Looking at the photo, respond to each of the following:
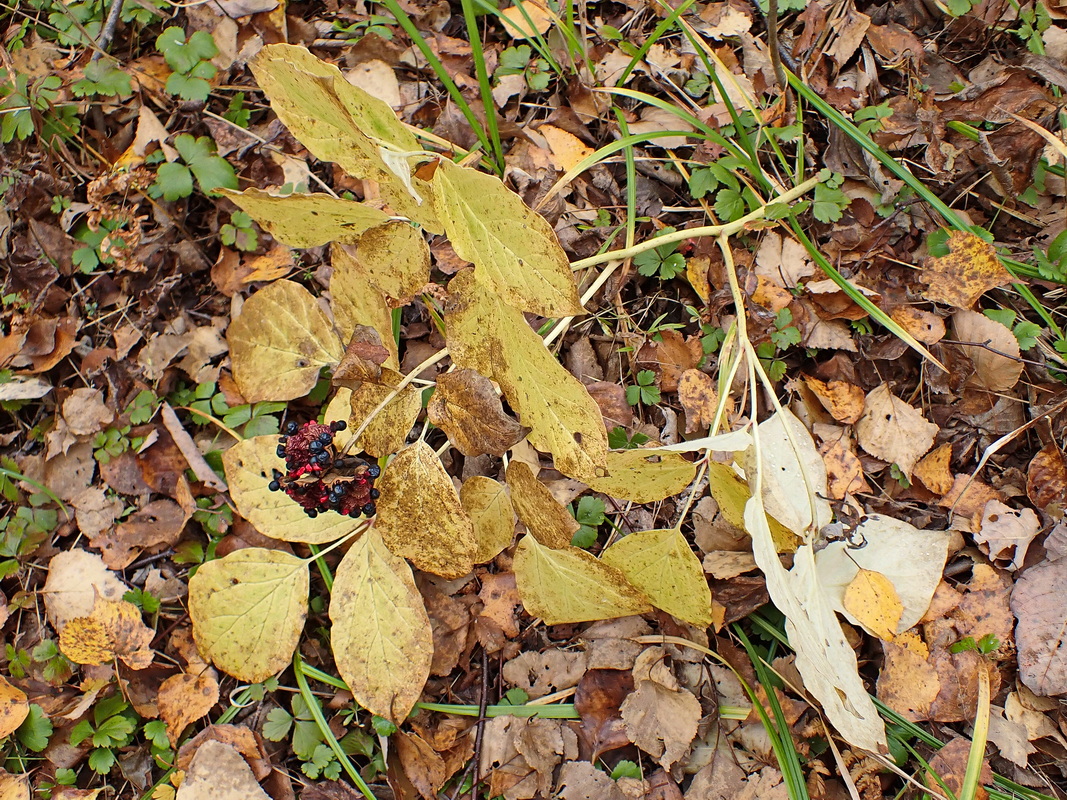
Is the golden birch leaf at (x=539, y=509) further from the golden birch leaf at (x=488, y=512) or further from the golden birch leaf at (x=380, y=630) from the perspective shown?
the golden birch leaf at (x=380, y=630)

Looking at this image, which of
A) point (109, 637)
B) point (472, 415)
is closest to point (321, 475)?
point (472, 415)

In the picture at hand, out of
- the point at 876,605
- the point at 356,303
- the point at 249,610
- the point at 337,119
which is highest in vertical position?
the point at 337,119

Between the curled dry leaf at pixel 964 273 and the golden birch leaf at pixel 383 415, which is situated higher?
the curled dry leaf at pixel 964 273

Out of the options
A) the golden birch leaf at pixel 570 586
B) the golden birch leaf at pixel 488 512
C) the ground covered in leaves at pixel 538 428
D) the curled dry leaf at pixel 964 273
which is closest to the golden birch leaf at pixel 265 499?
the ground covered in leaves at pixel 538 428

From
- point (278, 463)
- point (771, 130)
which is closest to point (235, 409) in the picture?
point (278, 463)

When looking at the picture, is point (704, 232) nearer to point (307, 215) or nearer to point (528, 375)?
point (528, 375)

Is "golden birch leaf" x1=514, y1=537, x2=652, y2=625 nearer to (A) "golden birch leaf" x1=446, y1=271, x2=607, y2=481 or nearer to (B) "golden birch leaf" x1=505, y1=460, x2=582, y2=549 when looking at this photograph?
(B) "golden birch leaf" x1=505, y1=460, x2=582, y2=549

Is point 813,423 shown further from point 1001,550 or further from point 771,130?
point 771,130
